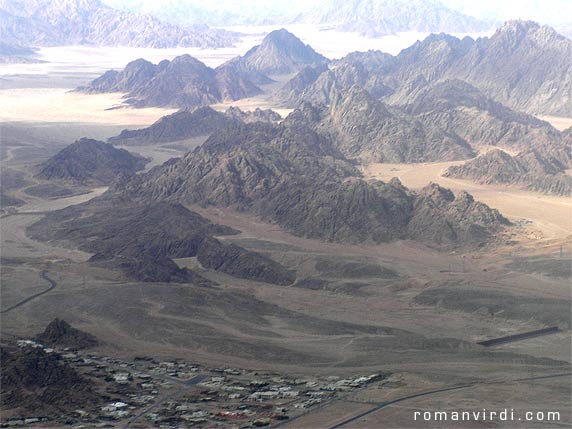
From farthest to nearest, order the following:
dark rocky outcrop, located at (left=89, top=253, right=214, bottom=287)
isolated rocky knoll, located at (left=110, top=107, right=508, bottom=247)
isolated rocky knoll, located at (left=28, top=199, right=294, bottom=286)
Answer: isolated rocky knoll, located at (left=110, top=107, right=508, bottom=247) → isolated rocky knoll, located at (left=28, top=199, right=294, bottom=286) → dark rocky outcrop, located at (left=89, top=253, right=214, bottom=287)

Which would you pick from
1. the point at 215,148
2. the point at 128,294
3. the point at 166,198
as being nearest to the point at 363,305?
the point at 128,294

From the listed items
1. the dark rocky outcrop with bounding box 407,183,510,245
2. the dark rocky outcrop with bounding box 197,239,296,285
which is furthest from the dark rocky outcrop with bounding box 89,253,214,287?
the dark rocky outcrop with bounding box 407,183,510,245

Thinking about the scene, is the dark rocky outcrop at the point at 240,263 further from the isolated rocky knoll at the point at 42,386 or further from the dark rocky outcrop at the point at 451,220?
the isolated rocky knoll at the point at 42,386

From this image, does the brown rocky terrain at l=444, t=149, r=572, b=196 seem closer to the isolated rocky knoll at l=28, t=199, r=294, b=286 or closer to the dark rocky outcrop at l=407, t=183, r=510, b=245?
the dark rocky outcrop at l=407, t=183, r=510, b=245

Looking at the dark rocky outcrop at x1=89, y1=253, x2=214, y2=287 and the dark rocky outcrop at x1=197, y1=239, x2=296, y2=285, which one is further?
the dark rocky outcrop at x1=197, y1=239, x2=296, y2=285

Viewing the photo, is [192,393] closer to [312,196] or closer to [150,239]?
[150,239]

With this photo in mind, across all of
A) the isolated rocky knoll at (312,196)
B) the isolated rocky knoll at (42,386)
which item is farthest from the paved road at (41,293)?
the isolated rocky knoll at (312,196)
